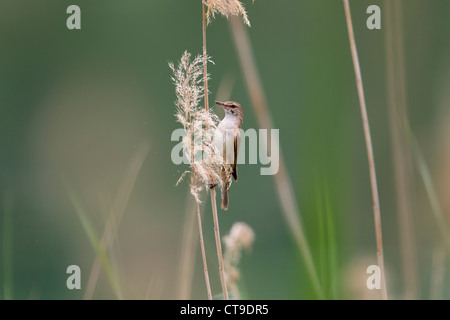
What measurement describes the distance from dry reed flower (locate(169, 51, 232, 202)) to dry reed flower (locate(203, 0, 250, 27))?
0.13 meters

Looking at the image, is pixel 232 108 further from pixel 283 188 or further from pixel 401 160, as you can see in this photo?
pixel 283 188

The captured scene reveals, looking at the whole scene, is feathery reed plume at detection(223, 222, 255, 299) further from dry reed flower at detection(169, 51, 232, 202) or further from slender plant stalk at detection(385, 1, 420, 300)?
slender plant stalk at detection(385, 1, 420, 300)

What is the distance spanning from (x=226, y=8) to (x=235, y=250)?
659 mm

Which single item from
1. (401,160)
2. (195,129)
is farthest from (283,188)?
(401,160)

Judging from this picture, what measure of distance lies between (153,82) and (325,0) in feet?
12.2

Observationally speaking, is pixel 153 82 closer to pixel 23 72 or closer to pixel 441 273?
pixel 23 72

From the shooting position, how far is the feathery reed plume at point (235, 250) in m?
1.38

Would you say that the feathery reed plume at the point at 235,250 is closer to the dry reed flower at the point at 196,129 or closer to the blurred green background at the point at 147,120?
the dry reed flower at the point at 196,129

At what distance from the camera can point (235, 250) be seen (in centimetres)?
144

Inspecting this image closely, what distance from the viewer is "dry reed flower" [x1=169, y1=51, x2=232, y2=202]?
4.50 feet

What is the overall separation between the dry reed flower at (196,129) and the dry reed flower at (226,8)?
0.13 m

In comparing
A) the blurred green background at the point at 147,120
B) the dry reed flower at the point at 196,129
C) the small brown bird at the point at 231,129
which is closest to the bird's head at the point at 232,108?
the small brown bird at the point at 231,129

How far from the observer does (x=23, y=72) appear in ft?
15.9

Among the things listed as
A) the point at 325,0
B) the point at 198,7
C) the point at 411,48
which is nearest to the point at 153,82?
the point at 198,7
